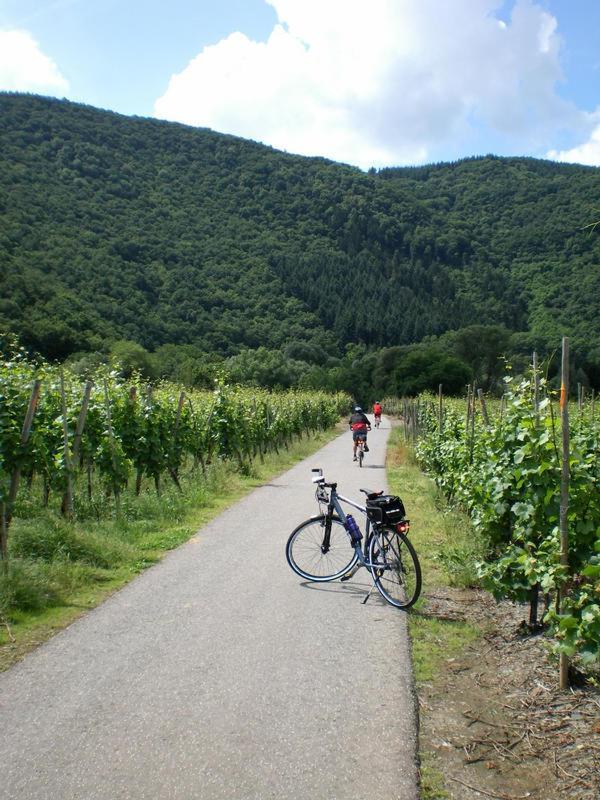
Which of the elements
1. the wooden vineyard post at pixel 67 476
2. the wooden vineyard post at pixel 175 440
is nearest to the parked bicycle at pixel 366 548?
the wooden vineyard post at pixel 67 476

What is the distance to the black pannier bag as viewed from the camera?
21.7 feet

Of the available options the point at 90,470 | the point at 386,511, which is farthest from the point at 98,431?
the point at 386,511

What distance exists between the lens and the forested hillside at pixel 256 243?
207 feet

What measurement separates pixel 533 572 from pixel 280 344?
A: 288 feet

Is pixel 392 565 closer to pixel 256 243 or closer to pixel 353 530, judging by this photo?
pixel 353 530

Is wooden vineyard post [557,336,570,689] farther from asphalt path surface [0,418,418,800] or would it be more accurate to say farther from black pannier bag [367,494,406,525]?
black pannier bag [367,494,406,525]

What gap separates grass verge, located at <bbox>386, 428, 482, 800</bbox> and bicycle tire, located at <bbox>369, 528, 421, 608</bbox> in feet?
0.61

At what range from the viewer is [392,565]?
6.57 meters

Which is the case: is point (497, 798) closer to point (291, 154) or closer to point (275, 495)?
point (275, 495)

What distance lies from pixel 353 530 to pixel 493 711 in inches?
115

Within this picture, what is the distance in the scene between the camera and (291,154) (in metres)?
141

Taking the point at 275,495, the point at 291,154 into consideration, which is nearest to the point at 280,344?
the point at 291,154

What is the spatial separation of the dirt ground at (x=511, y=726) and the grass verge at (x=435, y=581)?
2.7 inches

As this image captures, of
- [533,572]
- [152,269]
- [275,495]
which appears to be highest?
[152,269]
